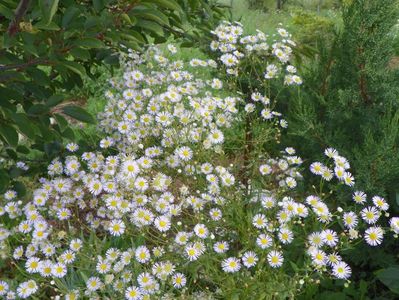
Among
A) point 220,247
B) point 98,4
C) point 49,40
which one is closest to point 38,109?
point 49,40

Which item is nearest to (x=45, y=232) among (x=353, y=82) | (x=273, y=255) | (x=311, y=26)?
(x=273, y=255)

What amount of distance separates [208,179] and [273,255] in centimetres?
51

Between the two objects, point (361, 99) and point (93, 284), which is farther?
point (361, 99)

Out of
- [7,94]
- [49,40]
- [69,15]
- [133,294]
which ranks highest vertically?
[69,15]

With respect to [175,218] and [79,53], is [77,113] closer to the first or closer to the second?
[79,53]

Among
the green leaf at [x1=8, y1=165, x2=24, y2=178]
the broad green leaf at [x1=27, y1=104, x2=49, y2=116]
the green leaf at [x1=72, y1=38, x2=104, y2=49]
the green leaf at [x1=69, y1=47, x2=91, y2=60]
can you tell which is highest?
the green leaf at [x1=72, y1=38, x2=104, y2=49]

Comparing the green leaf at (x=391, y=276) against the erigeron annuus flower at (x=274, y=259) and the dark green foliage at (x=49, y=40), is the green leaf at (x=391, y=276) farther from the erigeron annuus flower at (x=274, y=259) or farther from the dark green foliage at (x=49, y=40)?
the dark green foliage at (x=49, y=40)

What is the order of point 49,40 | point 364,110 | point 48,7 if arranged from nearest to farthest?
point 48,7, point 49,40, point 364,110

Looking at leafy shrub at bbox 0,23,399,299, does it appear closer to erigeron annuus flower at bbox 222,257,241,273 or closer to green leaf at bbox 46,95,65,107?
erigeron annuus flower at bbox 222,257,241,273

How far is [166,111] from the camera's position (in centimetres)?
251

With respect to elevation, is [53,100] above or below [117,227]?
above

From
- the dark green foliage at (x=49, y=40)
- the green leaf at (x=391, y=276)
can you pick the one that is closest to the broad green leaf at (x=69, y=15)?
the dark green foliage at (x=49, y=40)

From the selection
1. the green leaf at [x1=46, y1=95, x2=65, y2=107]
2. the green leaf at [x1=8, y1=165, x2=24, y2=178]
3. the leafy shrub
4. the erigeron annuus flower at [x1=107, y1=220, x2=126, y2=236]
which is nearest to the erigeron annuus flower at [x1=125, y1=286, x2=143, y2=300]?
the leafy shrub

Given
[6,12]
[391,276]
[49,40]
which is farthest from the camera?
Answer: [391,276]
